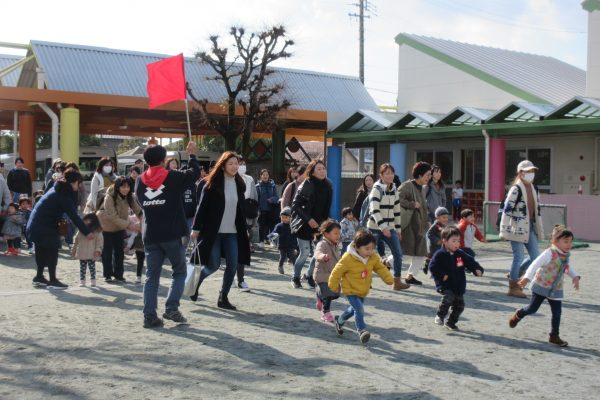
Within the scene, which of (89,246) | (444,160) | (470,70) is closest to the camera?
(89,246)

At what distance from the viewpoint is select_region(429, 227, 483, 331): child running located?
7.10 meters

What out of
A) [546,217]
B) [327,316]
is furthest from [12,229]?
[546,217]

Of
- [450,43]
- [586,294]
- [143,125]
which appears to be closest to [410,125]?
[450,43]

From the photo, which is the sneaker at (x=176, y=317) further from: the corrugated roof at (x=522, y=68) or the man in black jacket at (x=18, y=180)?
the corrugated roof at (x=522, y=68)

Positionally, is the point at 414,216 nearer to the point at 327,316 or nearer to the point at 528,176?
the point at 528,176

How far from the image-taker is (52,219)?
9.57m

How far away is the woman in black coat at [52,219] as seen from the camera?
31.2 feet

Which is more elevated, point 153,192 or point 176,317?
point 153,192

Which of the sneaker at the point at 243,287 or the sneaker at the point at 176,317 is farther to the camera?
the sneaker at the point at 243,287

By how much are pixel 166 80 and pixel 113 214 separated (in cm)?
813

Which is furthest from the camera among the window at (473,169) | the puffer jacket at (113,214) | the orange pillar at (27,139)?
the window at (473,169)

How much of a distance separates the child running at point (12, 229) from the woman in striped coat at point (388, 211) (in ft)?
23.8

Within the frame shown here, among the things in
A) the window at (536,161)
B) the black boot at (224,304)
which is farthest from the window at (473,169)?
the black boot at (224,304)

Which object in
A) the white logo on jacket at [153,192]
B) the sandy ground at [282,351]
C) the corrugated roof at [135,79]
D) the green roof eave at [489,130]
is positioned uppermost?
the corrugated roof at [135,79]
